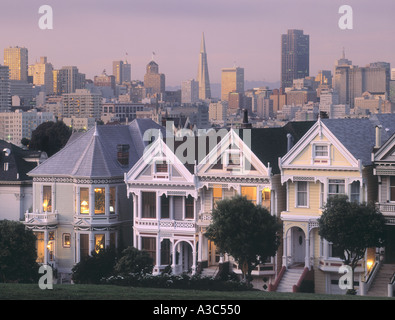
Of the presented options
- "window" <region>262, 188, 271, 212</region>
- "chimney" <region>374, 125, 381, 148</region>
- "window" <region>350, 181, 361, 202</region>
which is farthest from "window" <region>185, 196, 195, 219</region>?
"chimney" <region>374, 125, 381, 148</region>

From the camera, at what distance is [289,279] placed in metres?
48.0

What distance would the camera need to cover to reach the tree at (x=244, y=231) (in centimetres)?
4609

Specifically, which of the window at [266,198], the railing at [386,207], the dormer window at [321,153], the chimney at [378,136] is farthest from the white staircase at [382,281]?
the window at [266,198]

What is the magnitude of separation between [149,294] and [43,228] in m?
20.6

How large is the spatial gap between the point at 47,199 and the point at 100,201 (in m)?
3.37

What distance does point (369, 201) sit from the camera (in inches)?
1838

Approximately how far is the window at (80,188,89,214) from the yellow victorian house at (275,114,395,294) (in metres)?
11.4

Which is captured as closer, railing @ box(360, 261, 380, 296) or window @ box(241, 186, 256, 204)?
railing @ box(360, 261, 380, 296)

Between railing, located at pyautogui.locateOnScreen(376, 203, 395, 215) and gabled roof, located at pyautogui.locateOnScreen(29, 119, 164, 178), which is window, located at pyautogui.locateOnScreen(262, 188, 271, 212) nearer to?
railing, located at pyautogui.locateOnScreen(376, 203, 395, 215)

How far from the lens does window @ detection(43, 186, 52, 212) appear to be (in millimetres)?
56125

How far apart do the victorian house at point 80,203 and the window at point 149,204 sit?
2.33 m
